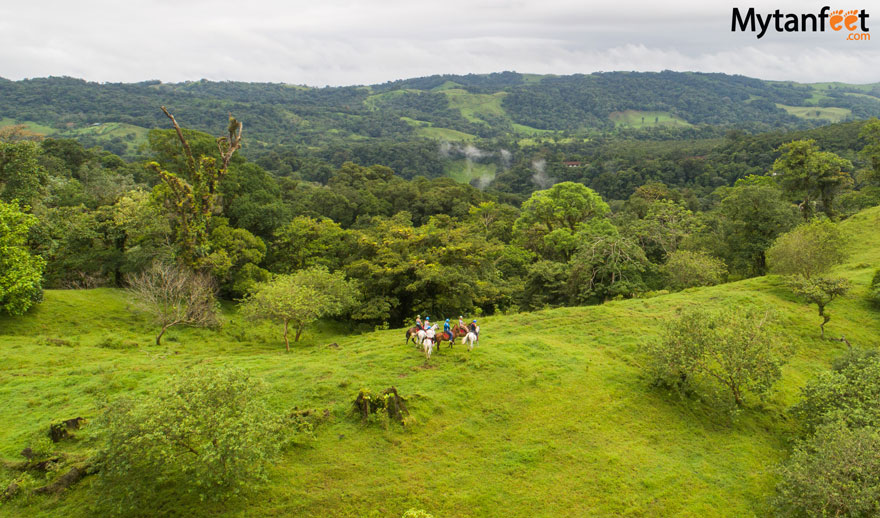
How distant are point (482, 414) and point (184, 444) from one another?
962 cm

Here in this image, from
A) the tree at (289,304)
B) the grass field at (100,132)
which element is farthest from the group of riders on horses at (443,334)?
the grass field at (100,132)

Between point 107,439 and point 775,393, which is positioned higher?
point 107,439

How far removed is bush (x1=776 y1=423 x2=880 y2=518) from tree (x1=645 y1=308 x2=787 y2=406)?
3839 millimetres

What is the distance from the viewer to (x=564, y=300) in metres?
35.4

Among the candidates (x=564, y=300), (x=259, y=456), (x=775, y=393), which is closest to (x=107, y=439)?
(x=259, y=456)

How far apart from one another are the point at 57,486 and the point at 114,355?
1178cm

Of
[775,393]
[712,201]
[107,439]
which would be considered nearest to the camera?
[107,439]

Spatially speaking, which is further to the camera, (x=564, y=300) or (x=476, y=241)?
(x=476, y=241)

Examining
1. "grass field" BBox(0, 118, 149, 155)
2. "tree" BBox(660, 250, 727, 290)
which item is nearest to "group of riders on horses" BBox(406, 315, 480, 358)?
"tree" BBox(660, 250, 727, 290)

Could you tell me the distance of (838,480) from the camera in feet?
40.3

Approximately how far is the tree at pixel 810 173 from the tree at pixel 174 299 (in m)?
50.9

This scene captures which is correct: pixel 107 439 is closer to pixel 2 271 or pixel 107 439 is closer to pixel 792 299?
pixel 2 271

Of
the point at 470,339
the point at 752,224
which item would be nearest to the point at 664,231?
the point at 752,224

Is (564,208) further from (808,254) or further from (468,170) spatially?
(468,170)
